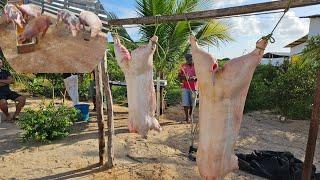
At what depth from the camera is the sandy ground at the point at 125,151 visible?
5.84 metres

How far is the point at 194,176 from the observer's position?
5.75 metres

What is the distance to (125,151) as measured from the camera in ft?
22.6

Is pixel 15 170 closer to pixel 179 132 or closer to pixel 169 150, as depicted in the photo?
pixel 169 150

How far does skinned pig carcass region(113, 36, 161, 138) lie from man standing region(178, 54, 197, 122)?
441 cm

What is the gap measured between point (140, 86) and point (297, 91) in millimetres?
8034

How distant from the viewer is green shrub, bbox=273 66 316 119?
34.8ft

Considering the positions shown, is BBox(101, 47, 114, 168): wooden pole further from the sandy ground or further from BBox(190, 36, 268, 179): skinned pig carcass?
BBox(190, 36, 268, 179): skinned pig carcass

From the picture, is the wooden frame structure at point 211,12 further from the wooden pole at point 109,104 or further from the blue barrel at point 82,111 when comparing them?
the blue barrel at point 82,111

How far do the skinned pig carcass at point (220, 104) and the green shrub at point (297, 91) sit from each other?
26.7 feet

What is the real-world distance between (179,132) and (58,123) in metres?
2.68

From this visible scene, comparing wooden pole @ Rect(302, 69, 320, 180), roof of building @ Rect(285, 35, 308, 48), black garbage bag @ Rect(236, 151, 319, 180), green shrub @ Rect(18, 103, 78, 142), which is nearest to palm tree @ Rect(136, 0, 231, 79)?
green shrub @ Rect(18, 103, 78, 142)

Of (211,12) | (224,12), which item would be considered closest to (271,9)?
(224,12)

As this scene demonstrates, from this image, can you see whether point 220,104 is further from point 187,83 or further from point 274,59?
point 274,59

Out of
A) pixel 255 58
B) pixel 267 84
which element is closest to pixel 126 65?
pixel 255 58
